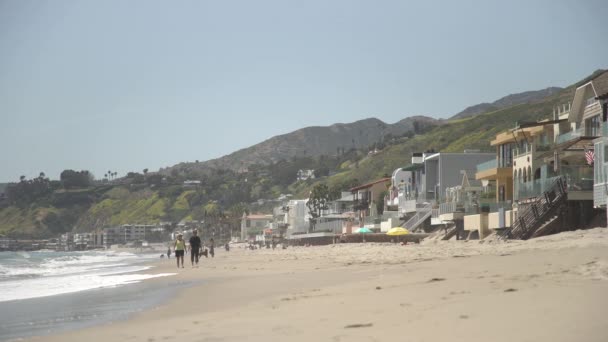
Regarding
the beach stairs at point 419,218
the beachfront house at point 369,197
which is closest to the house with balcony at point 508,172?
the beach stairs at point 419,218

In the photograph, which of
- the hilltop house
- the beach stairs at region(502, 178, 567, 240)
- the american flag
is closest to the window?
the hilltop house

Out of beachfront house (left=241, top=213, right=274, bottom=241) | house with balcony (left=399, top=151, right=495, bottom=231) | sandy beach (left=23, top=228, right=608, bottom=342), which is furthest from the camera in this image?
beachfront house (left=241, top=213, right=274, bottom=241)

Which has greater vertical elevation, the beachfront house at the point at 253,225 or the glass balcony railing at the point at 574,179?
the glass balcony railing at the point at 574,179

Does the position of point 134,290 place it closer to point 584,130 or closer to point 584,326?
point 584,326

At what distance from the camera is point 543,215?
2733cm

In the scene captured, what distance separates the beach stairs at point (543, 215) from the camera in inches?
1067

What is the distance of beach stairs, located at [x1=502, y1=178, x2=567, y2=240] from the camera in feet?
88.9

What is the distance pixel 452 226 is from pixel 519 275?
34.9 metres

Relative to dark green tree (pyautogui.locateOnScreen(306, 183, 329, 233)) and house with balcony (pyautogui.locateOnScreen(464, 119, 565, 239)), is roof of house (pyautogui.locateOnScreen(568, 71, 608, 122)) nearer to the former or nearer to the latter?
house with balcony (pyautogui.locateOnScreen(464, 119, 565, 239))

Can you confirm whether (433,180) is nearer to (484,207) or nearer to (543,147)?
(484,207)

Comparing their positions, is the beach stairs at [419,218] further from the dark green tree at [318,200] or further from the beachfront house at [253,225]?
the beachfront house at [253,225]

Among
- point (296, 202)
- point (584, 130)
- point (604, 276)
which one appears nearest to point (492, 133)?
point (296, 202)

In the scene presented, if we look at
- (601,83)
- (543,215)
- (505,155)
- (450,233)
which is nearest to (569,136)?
(601,83)

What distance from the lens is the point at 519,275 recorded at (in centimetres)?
1141
